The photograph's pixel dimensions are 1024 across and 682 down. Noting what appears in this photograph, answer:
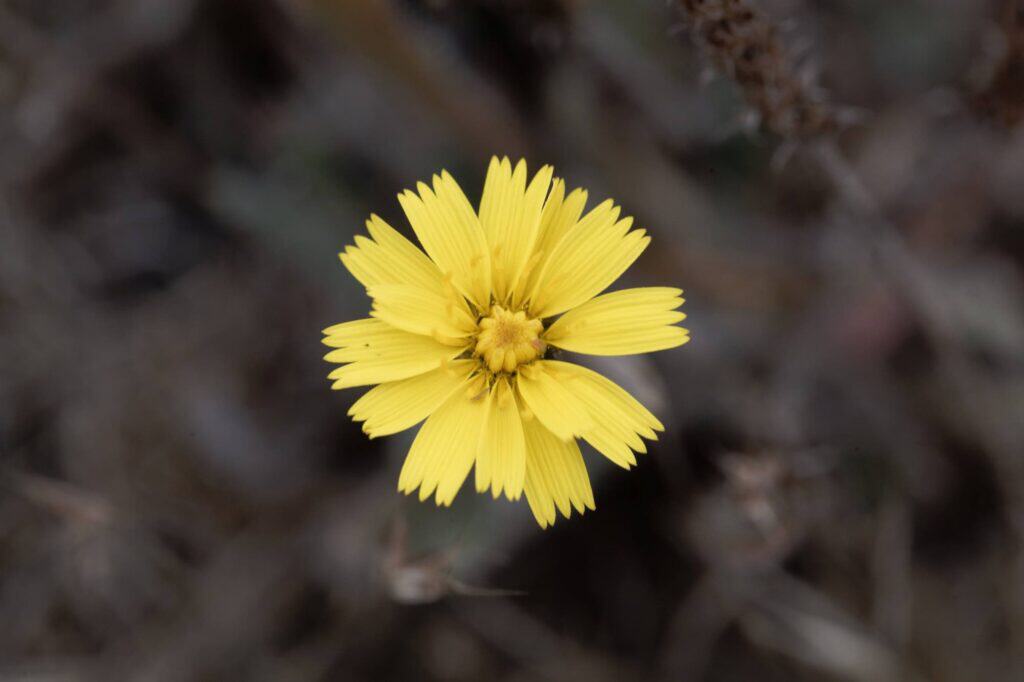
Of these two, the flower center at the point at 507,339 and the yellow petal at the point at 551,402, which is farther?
the flower center at the point at 507,339

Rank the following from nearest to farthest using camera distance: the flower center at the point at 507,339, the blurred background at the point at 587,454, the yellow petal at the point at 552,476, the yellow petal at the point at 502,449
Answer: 1. the yellow petal at the point at 502,449
2. the yellow petal at the point at 552,476
3. the flower center at the point at 507,339
4. the blurred background at the point at 587,454

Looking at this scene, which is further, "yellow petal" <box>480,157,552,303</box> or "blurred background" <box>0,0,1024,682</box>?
"blurred background" <box>0,0,1024,682</box>

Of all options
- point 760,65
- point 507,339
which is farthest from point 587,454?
point 760,65

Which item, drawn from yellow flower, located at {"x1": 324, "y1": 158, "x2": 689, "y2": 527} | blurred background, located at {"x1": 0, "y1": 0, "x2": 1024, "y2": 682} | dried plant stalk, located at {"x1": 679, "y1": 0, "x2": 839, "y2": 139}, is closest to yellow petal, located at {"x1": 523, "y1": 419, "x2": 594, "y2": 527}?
yellow flower, located at {"x1": 324, "y1": 158, "x2": 689, "y2": 527}

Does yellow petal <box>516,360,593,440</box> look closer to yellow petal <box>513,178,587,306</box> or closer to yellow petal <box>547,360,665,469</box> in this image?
yellow petal <box>547,360,665,469</box>

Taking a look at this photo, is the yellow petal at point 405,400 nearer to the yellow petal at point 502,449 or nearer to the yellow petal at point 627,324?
the yellow petal at point 502,449

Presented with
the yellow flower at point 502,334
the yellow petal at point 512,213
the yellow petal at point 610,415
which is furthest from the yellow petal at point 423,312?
the yellow petal at point 610,415
